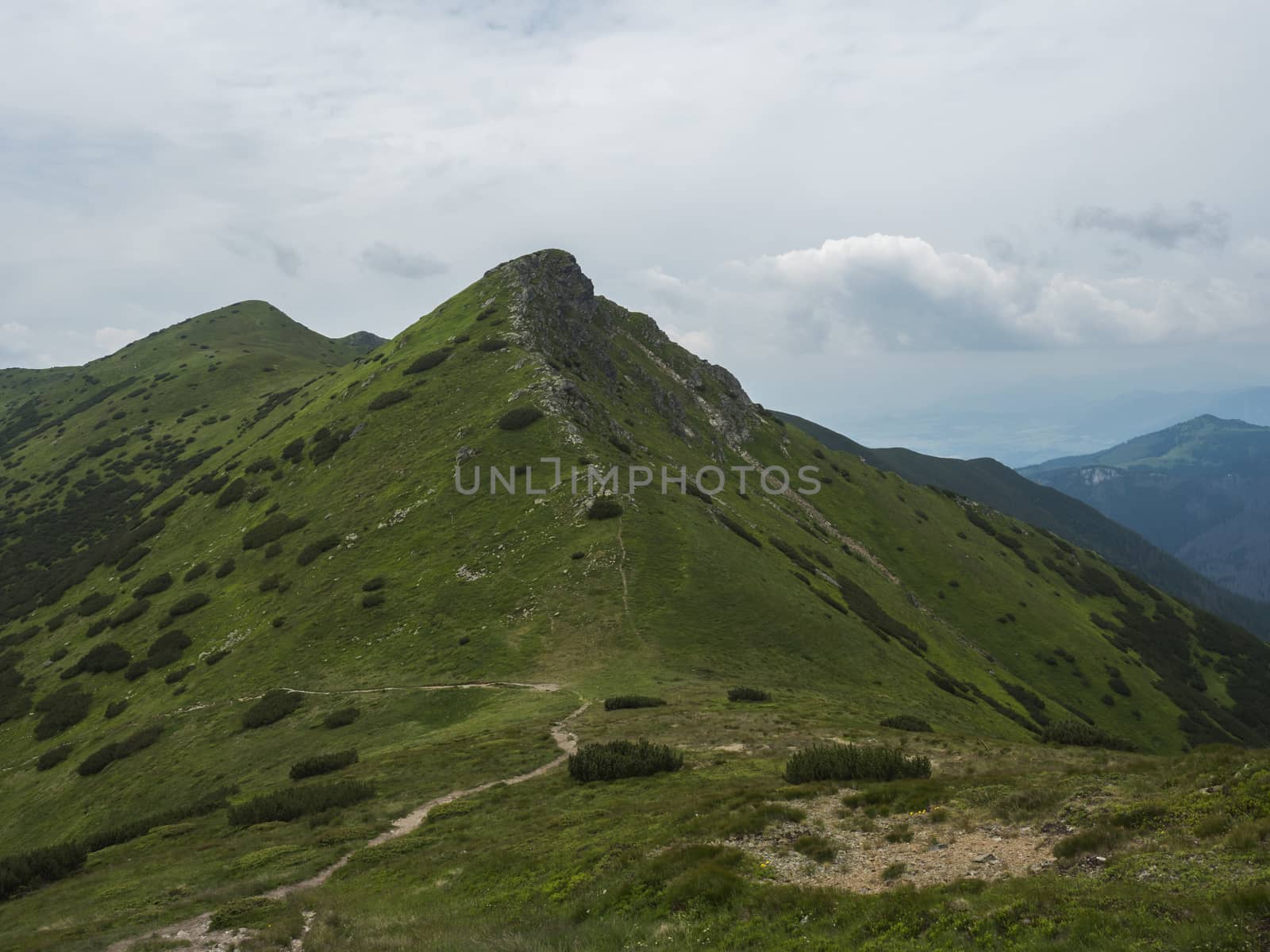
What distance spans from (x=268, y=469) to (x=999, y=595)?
111389 mm

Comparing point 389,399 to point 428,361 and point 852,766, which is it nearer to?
point 428,361

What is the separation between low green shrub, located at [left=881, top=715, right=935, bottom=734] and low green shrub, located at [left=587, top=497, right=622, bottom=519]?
2907 cm

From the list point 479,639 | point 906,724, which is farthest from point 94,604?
point 906,724

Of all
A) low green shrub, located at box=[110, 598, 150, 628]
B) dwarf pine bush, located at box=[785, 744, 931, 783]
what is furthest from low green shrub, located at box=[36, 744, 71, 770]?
dwarf pine bush, located at box=[785, 744, 931, 783]

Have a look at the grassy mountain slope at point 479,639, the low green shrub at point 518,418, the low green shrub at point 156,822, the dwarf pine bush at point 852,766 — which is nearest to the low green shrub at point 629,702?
the grassy mountain slope at point 479,639

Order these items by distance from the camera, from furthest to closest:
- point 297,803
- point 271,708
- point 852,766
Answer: point 271,708 → point 297,803 → point 852,766

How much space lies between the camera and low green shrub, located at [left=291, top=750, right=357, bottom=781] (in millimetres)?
30109

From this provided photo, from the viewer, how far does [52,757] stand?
1706 inches

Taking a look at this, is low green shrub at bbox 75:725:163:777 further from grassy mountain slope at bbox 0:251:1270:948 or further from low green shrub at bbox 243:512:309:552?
low green shrub at bbox 243:512:309:552

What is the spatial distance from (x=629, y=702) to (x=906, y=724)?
14043 millimetres

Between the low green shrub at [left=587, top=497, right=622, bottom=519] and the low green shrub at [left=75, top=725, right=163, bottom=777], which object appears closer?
the low green shrub at [left=75, top=725, right=163, bottom=777]

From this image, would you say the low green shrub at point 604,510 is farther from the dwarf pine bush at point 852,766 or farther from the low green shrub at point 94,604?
the low green shrub at point 94,604

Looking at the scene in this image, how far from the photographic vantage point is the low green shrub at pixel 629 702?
34250 mm

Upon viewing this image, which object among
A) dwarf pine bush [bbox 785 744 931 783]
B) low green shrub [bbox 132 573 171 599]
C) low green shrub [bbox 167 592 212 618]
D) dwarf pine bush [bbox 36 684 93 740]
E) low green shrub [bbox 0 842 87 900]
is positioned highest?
low green shrub [bbox 132 573 171 599]
